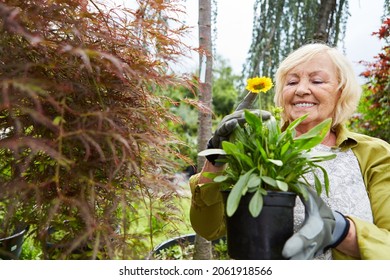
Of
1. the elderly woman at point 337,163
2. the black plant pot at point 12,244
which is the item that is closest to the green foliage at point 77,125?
the black plant pot at point 12,244

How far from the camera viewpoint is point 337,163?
4.82 feet

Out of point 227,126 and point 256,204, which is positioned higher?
point 227,126

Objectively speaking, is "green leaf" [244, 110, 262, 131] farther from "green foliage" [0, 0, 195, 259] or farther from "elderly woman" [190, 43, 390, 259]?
"green foliage" [0, 0, 195, 259]

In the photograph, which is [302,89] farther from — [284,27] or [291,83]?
[284,27]

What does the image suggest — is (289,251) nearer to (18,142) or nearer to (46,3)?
(18,142)

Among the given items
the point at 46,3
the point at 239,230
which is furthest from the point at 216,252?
the point at 46,3

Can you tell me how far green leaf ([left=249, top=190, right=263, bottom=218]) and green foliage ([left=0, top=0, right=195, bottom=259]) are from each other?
0.20 m

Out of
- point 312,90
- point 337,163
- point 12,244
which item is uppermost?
point 312,90

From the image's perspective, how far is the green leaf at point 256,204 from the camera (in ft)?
3.09

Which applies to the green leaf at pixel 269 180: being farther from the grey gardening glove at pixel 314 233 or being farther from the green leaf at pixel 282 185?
the grey gardening glove at pixel 314 233

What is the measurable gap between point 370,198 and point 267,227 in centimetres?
61

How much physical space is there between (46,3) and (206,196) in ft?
2.47

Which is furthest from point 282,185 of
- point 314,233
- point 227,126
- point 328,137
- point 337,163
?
point 328,137

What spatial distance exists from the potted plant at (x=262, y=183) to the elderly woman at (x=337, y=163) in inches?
4.9
